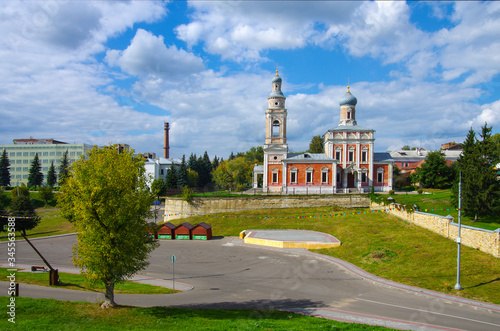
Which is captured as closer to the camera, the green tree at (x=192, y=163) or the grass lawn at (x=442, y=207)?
the grass lawn at (x=442, y=207)

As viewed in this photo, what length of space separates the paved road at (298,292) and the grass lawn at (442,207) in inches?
481

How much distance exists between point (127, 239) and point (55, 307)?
362cm

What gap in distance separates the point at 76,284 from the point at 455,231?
81.9 ft

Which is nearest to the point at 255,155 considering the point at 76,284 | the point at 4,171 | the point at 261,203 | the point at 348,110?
the point at 348,110

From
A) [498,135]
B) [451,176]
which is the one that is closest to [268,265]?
[451,176]

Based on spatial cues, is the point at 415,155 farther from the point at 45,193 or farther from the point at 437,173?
the point at 45,193

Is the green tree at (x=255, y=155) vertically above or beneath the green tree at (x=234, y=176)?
above

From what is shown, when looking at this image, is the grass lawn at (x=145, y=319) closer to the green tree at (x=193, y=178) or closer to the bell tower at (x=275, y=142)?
the bell tower at (x=275, y=142)

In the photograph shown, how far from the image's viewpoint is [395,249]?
23922 millimetres

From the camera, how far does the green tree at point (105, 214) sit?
12828mm

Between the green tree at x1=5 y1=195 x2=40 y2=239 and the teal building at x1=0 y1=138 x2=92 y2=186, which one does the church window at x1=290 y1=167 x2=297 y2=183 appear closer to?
the green tree at x1=5 y1=195 x2=40 y2=239

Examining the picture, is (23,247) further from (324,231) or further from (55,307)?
(324,231)

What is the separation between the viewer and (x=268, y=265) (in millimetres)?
23719

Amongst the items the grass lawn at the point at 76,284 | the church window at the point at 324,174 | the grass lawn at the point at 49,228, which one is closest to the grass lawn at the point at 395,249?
the church window at the point at 324,174
